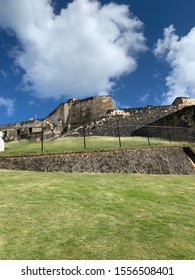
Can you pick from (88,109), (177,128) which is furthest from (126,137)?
(88,109)

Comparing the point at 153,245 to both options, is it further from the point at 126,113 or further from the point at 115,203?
the point at 126,113

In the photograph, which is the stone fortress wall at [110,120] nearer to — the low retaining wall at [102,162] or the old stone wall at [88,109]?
the old stone wall at [88,109]

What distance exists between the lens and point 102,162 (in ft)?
41.1

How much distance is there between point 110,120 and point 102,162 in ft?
66.9

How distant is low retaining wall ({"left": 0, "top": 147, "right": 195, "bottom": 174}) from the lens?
12.2m

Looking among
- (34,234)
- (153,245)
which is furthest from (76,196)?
(153,245)

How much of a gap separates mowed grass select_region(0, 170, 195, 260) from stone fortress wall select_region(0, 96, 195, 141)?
8.93 metres

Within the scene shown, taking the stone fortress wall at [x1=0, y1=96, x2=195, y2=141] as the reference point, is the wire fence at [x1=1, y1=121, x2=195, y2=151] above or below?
below

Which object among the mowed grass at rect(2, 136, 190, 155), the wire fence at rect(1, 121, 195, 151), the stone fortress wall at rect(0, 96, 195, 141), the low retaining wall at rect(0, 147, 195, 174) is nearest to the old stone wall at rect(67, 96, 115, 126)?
the stone fortress wall at rect(0, 96, 195, 141)

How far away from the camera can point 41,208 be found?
5.62 metres

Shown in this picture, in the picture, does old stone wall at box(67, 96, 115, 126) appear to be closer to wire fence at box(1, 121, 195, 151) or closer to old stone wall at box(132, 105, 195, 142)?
wire fence at box(1, 121, 195, 151)

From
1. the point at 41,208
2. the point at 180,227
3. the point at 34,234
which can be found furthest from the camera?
the point at 41,208

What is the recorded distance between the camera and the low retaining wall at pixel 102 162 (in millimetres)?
12172
